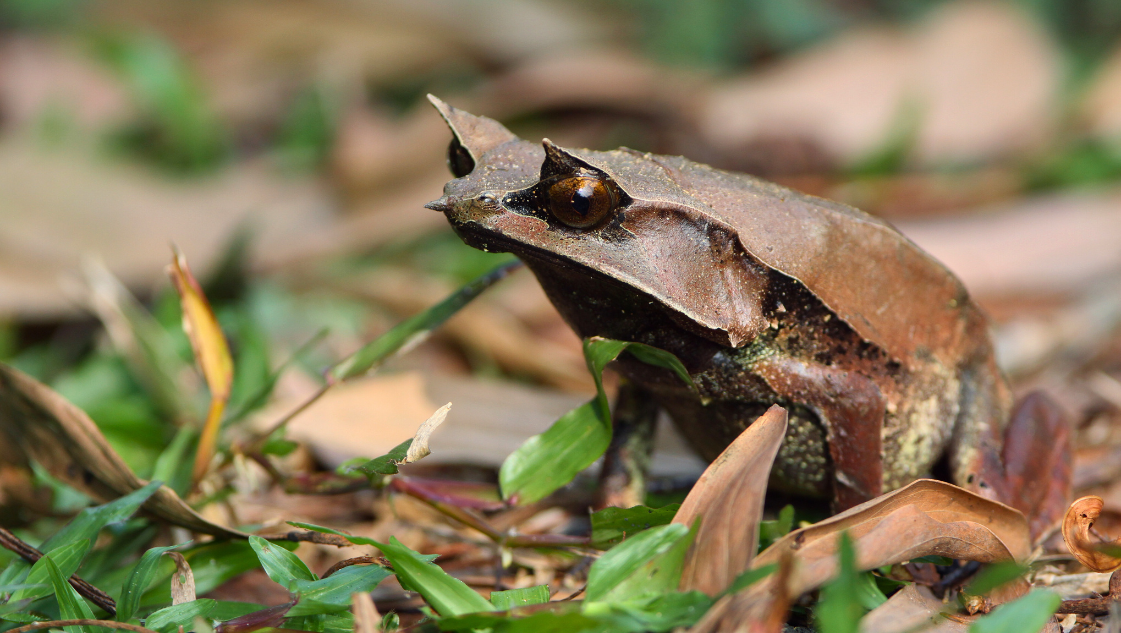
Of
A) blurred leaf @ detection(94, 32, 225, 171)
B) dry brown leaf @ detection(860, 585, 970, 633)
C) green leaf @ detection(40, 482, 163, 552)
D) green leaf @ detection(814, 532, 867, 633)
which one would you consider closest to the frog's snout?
green leaf @ detection(40, 482, 163, 552)

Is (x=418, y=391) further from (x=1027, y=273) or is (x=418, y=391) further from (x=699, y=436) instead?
(x=1027, y=273)

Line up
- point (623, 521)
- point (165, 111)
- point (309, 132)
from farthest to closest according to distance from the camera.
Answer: point (309, 132) → point (165, 111) → point (623, 521)

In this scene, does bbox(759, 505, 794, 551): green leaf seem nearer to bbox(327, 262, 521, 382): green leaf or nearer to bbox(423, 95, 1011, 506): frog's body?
bbox(423, 95, 1011, 506): frog's body

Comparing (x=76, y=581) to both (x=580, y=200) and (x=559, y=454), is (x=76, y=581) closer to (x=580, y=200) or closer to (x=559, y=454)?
(x=559, y=454)

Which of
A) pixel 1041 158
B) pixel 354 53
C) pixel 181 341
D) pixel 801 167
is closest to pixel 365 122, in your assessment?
pixel 354 53

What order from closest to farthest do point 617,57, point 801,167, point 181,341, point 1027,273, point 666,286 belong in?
point 666,286 → point 181,341 → point 1027,273 → point 801,167 → point 617,57

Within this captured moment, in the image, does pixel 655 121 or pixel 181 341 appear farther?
pixel 655 121

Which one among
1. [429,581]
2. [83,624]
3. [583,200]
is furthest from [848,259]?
[83,624]

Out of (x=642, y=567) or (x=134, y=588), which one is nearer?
(x=642, y=567)
